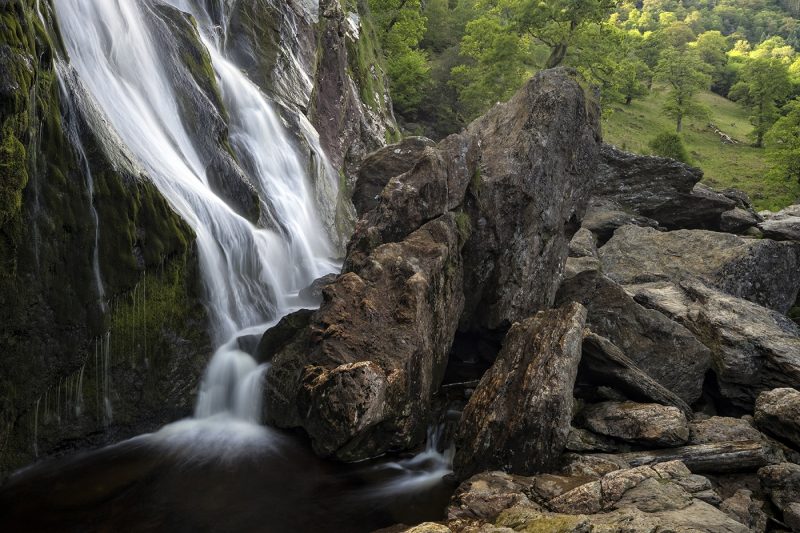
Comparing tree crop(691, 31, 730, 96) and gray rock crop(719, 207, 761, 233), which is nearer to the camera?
gray rock crop(719, 207, 761, 233)

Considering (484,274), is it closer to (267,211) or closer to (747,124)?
(267,211)

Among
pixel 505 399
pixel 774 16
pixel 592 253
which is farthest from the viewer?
pixel 774 16

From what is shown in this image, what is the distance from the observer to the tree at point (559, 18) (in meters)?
38.7

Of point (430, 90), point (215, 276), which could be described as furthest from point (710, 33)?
point (215, 276)

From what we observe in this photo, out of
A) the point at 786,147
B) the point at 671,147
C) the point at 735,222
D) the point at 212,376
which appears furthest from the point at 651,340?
the point at 786,147

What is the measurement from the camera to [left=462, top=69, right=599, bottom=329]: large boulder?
16.0 m

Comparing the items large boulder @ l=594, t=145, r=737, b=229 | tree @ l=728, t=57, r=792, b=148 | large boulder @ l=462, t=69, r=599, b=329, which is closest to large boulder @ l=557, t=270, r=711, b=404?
large boulder @ l=462, t=69, r=599, b=329

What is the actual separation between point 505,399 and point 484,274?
17.0ft

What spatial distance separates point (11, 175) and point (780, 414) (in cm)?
1504

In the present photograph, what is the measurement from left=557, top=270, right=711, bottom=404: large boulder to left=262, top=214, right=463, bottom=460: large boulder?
15.6 feet

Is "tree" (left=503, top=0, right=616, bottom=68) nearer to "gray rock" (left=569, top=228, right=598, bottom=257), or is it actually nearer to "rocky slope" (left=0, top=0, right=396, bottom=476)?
"gray rock" (left=569, top=228, right=598, bottom=257)

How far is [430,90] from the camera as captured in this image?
4709cm

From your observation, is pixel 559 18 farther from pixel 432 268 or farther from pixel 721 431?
pixel 721 431

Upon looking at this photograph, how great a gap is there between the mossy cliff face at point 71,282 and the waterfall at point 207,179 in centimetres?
97
